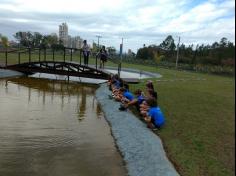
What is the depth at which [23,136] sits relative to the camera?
8.53 meters

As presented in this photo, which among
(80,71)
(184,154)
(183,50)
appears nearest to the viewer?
(184,154)

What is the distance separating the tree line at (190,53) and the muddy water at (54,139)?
37860 mm

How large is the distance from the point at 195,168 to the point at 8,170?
3.27 metres

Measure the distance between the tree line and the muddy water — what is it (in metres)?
37.9

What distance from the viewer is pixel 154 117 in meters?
9.50

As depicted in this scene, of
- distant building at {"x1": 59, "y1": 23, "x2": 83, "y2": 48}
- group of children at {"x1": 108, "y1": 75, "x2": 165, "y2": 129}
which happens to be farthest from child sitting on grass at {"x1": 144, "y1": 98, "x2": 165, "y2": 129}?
distant building at {"x1": 59, "y1": 23, "x2": 83, "y2": 48}

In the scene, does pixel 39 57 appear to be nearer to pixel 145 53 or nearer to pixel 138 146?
pixel 138 146

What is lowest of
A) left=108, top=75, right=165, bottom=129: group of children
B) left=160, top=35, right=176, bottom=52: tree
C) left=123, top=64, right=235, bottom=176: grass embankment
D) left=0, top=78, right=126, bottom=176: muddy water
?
left=0, top=78, right=126, bottom=176: muddy water

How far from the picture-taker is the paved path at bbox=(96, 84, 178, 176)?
6559 millimetres

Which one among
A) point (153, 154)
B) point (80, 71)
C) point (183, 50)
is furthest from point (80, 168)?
point (183, 50)

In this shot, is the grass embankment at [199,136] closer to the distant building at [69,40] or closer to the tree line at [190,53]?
the tree line at [190,53]

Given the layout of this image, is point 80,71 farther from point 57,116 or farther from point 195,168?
point 195,168

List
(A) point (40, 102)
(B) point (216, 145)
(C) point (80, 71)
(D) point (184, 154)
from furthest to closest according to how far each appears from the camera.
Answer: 1. (C) point (80, 71)
2. (A) point (40, 102)
3. (B) point (216, 145)
4. (D) point (184, 154)

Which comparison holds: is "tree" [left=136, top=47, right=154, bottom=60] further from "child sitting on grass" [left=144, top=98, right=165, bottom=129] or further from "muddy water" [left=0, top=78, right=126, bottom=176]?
"child sitting on grass" [left=144, top=98, right=165, bottom=129]
